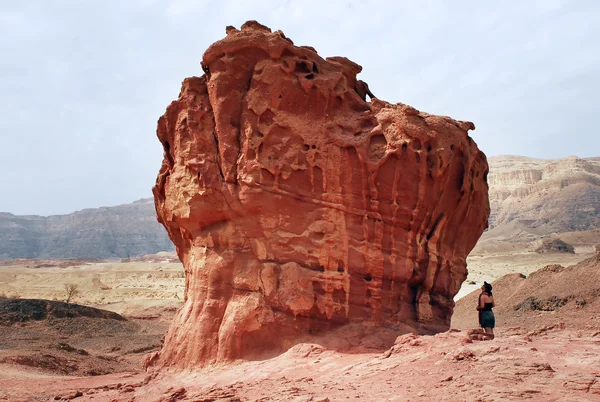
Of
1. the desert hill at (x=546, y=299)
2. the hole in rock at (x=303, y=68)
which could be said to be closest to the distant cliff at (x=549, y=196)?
the desert hill at (x=546, y=299)

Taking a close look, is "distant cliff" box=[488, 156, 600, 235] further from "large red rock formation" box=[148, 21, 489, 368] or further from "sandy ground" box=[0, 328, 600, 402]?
"sandy ground" box=[0, 328, 600, 402]

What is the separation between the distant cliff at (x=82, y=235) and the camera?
13788 cm

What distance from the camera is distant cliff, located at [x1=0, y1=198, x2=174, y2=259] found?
138 metres

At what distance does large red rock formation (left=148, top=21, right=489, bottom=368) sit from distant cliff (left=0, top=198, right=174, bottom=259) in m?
131

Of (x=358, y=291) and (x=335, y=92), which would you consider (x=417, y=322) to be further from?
(x=335, y=92)

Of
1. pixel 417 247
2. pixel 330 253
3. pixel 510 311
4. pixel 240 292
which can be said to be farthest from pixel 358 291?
pixel 510 311

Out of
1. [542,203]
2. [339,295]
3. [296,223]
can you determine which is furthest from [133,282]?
[542,203]

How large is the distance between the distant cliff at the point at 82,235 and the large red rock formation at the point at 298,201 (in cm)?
13135

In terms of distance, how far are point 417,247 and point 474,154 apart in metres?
2.62

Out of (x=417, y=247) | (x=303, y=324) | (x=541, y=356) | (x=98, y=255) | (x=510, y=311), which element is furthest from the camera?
(x=98, y=255)

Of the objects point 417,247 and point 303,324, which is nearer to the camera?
point 303,324

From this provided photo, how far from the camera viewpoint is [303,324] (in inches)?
427

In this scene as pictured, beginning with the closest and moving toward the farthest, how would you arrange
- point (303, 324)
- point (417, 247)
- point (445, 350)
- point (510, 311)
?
point (445, 350)
point (303, 324)
point (417, 247)
point (510, 311)

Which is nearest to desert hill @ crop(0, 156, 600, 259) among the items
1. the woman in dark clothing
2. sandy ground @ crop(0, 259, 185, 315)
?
sandy ground @ crop(0, 259, 185, 315)
